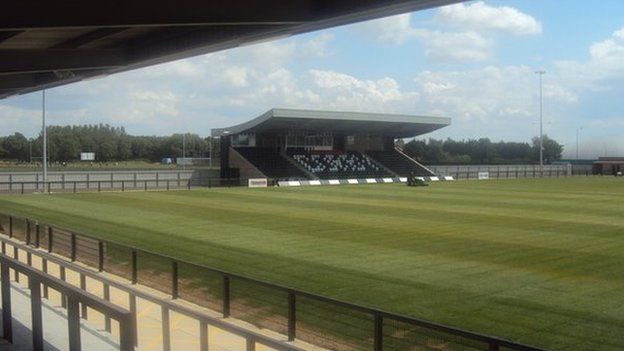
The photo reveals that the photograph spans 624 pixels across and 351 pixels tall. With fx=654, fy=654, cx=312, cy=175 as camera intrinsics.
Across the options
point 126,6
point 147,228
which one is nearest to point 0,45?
point 126,6

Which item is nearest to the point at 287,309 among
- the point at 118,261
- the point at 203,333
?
the point at 203,333

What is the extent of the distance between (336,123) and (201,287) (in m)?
61.6

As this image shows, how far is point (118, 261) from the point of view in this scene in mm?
15680

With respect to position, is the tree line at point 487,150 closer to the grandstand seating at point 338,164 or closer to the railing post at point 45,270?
the grandstand seating at point 338,164

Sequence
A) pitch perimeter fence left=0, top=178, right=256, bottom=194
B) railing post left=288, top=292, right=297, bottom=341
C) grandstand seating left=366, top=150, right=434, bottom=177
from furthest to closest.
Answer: grandstand seating left=366, top=150, right=434, bottom=177, pitch perimeter fence left=0, top=178, right=256, bottom=194, railing post left=288, top=292, right=297, bottom=341

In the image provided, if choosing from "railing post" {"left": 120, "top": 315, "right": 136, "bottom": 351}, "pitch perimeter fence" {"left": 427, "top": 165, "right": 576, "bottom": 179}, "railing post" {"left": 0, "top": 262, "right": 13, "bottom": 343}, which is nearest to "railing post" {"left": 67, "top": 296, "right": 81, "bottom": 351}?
"railing post" {"left": 120, "top": 315, "right": 136, "bottom": 351}

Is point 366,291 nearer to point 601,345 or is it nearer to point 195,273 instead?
point 195,273

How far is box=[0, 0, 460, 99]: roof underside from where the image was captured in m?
9.02

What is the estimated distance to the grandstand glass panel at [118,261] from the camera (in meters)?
14.6

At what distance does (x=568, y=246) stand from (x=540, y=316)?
9162 millimetres

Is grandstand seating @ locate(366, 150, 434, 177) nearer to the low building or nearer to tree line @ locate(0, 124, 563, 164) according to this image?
tree line @ locate(0, 124, 563, 164)

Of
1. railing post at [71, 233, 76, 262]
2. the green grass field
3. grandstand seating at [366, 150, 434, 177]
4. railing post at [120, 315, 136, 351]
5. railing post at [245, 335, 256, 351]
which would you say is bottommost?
the green grass field

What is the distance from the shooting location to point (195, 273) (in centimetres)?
1323

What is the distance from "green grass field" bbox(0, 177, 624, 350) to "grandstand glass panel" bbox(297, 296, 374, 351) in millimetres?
1542
